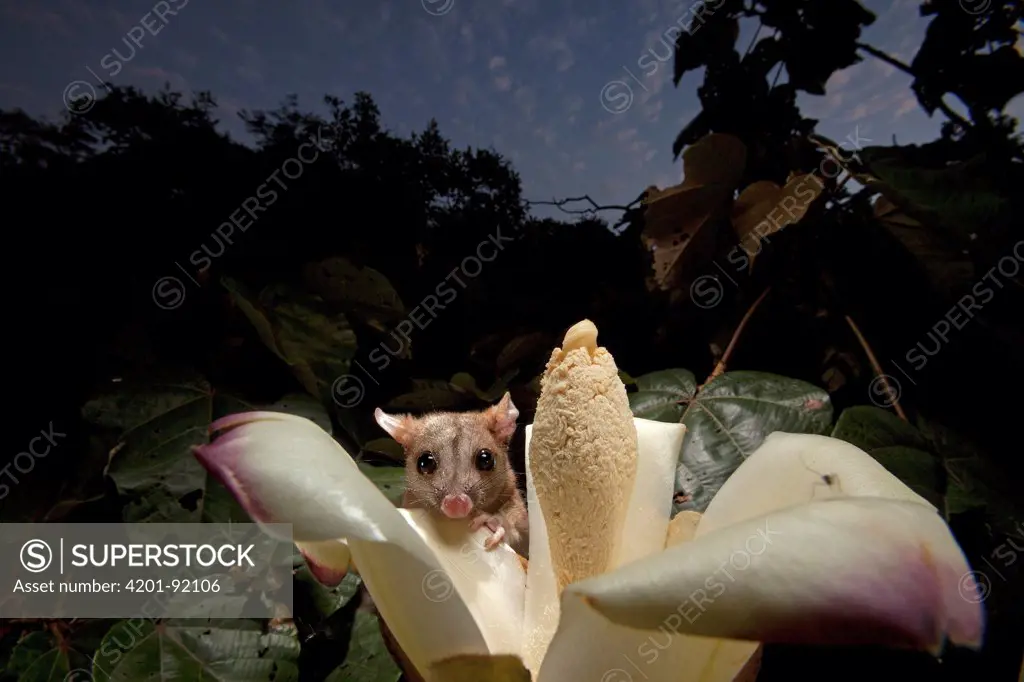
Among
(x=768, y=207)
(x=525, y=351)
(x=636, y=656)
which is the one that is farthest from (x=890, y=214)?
(x=636, y=656)

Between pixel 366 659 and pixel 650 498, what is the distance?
42 cm

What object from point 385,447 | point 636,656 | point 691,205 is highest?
point 691,205

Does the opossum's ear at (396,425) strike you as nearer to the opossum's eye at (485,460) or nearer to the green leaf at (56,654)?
the opossum's eye at (485,460)

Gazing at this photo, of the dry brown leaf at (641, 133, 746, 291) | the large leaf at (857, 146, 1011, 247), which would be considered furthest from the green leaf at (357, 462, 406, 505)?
the large leaf at (857, 146, 1011, 247)

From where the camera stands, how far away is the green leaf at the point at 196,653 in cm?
61

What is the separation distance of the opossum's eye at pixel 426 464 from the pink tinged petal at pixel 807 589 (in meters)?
0.42

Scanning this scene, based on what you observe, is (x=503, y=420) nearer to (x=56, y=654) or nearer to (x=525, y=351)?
(x=525, y=351)

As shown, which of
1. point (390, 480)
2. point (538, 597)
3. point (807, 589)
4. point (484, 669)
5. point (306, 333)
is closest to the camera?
point (807, 589)

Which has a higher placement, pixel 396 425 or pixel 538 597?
pixel 396 425

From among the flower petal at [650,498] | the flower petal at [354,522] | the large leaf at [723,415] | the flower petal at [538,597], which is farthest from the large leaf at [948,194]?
the flower petal at [354,522]

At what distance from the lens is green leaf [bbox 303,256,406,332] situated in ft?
2.92

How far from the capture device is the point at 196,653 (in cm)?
63

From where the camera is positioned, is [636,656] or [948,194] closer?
[636,656]

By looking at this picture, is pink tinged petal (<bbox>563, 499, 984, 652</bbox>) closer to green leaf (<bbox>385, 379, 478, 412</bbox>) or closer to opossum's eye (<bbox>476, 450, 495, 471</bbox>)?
opossum's eye (<bbox>476, 450, 495, 471</bbox>)
